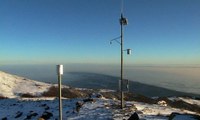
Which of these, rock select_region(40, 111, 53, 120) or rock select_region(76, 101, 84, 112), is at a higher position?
rock select_region(76, 101, 84, 112)

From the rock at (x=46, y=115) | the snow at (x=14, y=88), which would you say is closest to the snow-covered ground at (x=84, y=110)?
the rock at (x=46, y=115)

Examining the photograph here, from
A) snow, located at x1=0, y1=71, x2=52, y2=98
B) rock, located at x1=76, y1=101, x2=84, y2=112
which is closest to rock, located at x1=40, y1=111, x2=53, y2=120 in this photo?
rock, located at x1=76, y1=101, x2=84, y2=112

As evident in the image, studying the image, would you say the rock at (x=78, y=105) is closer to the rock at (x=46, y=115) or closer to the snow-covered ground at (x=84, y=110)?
the snow-covered ground at (x=84, y=110)

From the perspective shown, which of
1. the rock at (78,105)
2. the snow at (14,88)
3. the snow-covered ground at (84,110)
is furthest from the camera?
the snow at (14,88)

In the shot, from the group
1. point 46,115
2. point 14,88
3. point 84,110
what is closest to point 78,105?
point 84,110

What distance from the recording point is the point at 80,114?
2855 centimetres

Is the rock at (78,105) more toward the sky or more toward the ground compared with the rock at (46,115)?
more toward the sky

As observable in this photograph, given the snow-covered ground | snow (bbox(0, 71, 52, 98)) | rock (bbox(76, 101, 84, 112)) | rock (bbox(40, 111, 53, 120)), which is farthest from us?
snow (bbox(0, 71, 52, 98))

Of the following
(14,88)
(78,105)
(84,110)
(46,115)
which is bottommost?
(14,88)

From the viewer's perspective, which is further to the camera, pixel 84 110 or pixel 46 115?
pixel 46 115

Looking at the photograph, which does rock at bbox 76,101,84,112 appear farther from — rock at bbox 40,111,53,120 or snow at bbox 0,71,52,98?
snow at bbox 0,71,52,98

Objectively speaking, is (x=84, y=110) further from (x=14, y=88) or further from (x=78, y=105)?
(x=14, y=88)

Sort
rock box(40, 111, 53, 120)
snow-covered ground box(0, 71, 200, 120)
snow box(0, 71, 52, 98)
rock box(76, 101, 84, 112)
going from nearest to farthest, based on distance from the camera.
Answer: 1. snow-covered ground box(0, 71, 200, 120)
2. rock box(40, 111, 53, 120)
3. rock box(76, 101, 84, 112)
4. snow box(0, 71, 52, 98)

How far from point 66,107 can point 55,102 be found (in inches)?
181
